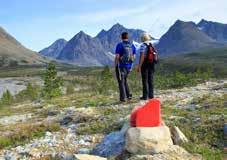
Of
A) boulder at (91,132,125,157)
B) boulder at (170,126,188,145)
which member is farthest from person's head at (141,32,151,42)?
Result: boulder at (170,126,188,145)

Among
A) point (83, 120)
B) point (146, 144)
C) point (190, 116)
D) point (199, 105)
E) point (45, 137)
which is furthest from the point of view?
point (199, 105)

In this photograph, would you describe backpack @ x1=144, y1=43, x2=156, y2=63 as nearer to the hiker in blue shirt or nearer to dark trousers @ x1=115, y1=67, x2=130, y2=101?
the hiker in blue shirt

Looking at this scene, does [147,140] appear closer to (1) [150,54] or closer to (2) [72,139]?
(2) [72,139]

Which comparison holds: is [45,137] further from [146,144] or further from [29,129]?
[146,144]

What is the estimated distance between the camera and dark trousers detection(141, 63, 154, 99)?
24.1 m

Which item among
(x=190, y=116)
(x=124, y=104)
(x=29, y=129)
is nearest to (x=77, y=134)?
(x=29, y=129)

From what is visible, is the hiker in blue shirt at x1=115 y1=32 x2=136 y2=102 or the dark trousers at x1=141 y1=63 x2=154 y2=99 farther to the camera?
the hiker in blue shirt at x1=115 y1=32 x2=136 y2=102

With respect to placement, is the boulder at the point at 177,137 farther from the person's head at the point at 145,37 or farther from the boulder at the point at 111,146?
the person's head at the point at 145,37

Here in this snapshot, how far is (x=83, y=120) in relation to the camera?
2252 cm

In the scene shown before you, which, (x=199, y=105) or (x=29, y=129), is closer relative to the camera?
(x=29, y=129)

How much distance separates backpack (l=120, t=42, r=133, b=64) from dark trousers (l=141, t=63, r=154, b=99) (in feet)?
4.64

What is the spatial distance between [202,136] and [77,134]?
17.3 feet

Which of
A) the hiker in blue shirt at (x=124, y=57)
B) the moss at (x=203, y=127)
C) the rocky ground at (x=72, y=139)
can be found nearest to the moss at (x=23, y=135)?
the rocky ground at (x=72, y=139)

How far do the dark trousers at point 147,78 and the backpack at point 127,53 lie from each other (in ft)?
4.64
